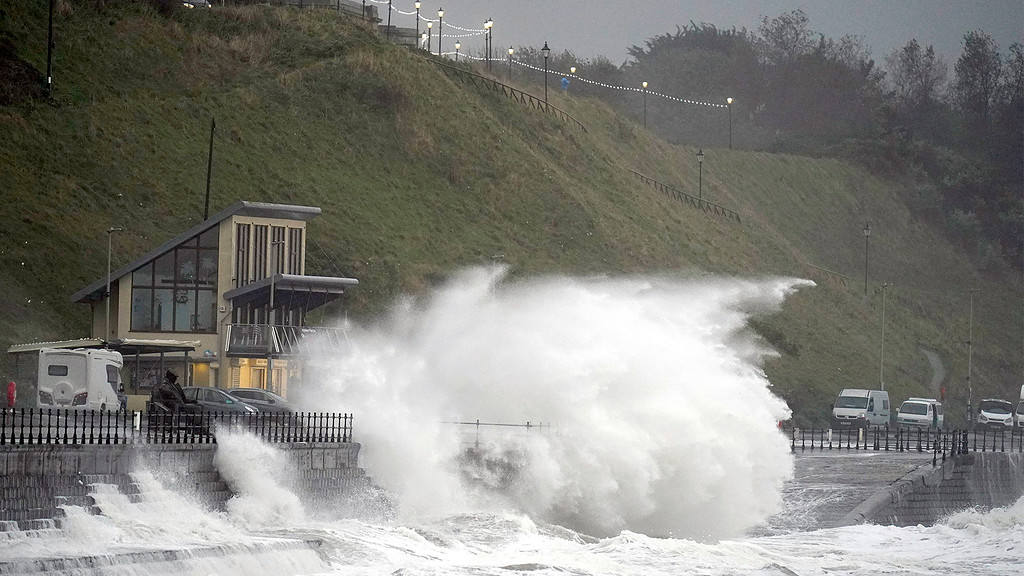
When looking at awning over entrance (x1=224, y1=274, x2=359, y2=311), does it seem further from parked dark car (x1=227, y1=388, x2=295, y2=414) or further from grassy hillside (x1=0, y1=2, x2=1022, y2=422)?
parked dark car (x1=227, y1=388, x2=295, y2=414)

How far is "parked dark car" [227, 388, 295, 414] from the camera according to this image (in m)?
41.4

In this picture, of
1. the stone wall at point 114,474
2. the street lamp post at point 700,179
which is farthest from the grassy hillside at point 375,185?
the stone wall at point 114,474

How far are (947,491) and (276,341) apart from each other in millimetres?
22073

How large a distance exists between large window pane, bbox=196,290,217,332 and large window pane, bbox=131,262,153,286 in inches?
70.1

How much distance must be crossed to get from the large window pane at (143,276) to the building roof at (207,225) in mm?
267

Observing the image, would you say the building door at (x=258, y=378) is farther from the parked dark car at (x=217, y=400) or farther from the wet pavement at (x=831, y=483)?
the wet pavement at (x=831, y=483)

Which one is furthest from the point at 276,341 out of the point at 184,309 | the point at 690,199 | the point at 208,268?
the point at 690,199

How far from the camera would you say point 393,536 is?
31438mm

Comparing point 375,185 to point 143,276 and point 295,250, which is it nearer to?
point 295,250

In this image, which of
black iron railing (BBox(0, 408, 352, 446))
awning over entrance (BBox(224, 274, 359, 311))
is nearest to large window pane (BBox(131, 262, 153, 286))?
awning over entrance (BBox(224, 274, 359, 311))

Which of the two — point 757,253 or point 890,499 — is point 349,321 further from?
point 757,253

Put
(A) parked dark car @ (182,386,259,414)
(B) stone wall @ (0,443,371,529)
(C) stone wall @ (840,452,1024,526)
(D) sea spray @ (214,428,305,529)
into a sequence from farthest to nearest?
(C) stone wall @ (840,452,1024,526) < (A) parked dark car @ (182,386,259,414) < (D) sea spray @ (214,428,305,529) < (B) stone wall @ (0,443,371,529)

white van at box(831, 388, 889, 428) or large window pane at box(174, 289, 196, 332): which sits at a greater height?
large window pane at box(174, 289, 196, 332)

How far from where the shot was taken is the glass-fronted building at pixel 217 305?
2034 inches
